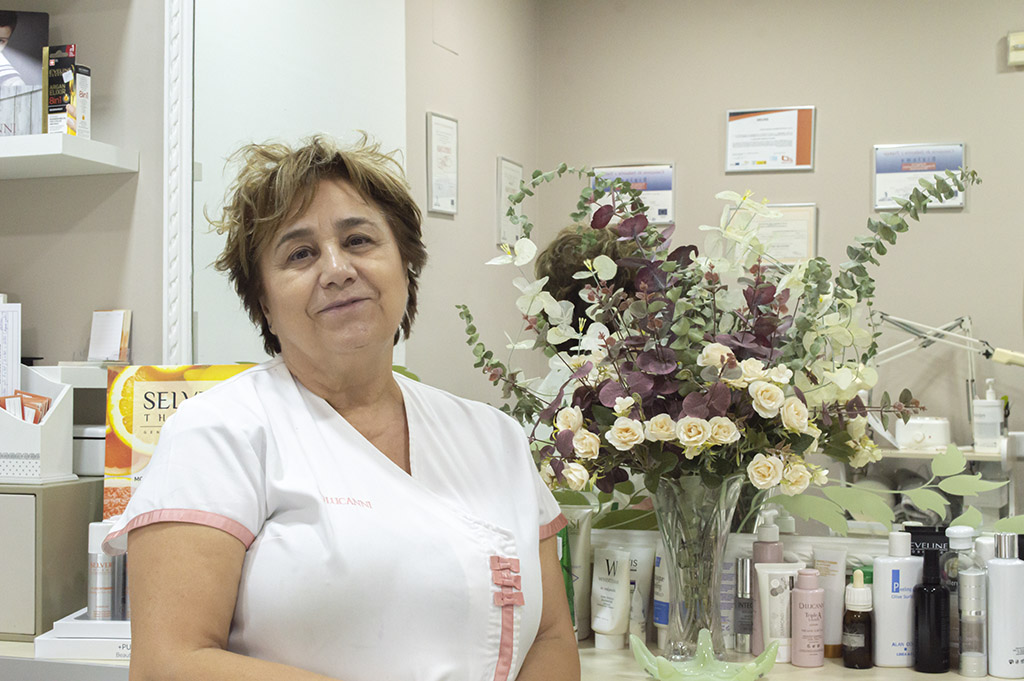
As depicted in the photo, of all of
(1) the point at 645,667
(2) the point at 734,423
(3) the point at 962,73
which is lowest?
(1) the point at 645,667

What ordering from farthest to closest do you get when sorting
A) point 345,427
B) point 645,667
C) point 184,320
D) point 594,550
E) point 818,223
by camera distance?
point 818,223 < point 184,320 < point 594,550 < point 645,667 < point 345,427

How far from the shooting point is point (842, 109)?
6.09 feet

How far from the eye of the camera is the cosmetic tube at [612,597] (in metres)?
1.32

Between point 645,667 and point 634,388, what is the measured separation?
0.36 m

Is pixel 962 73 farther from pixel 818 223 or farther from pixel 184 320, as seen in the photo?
pixel 184 320

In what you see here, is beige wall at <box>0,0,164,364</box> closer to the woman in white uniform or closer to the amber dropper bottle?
the woman in white uniform

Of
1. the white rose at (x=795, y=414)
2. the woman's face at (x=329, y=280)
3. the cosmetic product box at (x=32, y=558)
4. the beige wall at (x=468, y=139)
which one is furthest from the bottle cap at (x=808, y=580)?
the cosmetic product box at (x=32, y=558)

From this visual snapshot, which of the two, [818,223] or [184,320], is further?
[818,223]

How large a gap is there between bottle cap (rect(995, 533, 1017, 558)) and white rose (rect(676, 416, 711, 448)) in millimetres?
438

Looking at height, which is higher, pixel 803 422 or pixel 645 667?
pixel 803 422

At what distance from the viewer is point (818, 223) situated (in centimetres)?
182

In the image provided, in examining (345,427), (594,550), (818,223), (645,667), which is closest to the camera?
(345,427)

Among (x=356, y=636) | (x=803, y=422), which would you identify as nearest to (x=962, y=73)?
(x=803, y=422)

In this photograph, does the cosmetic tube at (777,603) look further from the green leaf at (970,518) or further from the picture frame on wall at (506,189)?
the picture frame on wall at (506,189)
